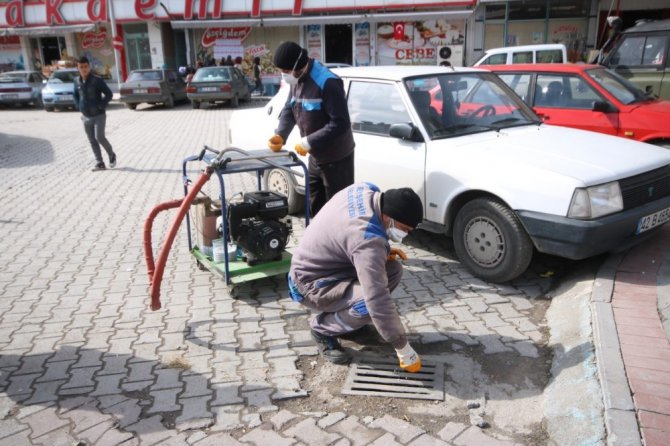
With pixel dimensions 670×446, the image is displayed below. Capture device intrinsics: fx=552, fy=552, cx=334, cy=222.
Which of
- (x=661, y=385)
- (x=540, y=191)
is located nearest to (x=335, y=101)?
(x=540, y=191)

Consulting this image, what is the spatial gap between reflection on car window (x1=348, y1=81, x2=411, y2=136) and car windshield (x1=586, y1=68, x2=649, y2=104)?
337 centimetres

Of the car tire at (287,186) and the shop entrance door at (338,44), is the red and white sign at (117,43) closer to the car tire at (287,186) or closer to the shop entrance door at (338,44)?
the shop entrance door at (338,44)

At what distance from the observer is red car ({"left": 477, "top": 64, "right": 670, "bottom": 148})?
21.6 feet

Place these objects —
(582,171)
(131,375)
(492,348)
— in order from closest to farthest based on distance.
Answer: (131,375), (492,348), (582,171)

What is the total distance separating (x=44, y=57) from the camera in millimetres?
31875

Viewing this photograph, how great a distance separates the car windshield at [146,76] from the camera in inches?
819

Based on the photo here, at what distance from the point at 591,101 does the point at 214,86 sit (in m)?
15.3

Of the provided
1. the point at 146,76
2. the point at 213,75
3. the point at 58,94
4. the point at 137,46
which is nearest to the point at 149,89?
the point at 146,76

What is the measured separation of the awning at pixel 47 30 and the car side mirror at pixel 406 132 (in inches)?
1128

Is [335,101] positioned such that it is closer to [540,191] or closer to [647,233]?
[540,191]

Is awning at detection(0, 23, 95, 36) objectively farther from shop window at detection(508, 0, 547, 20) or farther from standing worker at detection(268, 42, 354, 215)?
standing worker at detection(268, 42, 354, 215)

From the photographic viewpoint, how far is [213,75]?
67.0 ft

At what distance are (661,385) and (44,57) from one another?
35.9 metres

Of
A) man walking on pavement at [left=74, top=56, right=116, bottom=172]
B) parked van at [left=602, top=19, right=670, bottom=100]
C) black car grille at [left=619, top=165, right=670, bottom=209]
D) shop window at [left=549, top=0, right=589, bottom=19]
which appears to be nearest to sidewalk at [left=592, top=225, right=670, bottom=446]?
black car grille at [left=619, top=165, right=670, bottom=209]
